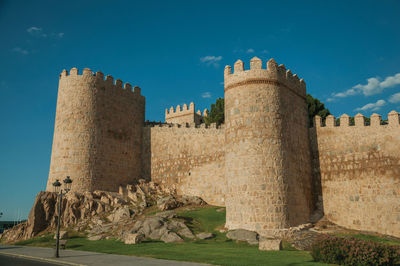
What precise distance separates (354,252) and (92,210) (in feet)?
63.2

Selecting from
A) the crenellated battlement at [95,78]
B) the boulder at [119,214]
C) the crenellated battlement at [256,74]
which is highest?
the crenellated battlement at [95,78]

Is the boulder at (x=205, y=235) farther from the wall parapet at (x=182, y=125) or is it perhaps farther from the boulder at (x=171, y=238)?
the wall parapet at (x=182, y=125)

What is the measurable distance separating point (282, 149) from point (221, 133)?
737cm

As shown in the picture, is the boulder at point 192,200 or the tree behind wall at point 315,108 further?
the tree behind wall at point 315,108

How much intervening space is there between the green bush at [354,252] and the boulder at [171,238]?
27.0 ft

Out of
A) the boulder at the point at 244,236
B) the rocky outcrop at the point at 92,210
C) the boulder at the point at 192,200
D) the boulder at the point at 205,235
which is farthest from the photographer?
the boulder at the point at 192,200

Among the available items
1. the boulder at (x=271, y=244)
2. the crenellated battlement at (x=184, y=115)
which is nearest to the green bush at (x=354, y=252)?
the boulder at (x=271, y=244)

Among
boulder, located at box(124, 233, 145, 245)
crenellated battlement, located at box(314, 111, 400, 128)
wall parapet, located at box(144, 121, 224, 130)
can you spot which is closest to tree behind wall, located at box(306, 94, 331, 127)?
crenellated battlement, located at box(314, 111, 400, 128)

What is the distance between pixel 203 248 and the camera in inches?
667

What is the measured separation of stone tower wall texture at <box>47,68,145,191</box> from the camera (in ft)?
93.0

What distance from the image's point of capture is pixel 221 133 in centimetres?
2800

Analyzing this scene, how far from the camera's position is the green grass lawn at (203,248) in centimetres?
1355

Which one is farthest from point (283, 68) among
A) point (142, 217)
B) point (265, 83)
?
point (142, 217)

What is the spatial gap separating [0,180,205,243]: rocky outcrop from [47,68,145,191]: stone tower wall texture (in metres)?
1.48
